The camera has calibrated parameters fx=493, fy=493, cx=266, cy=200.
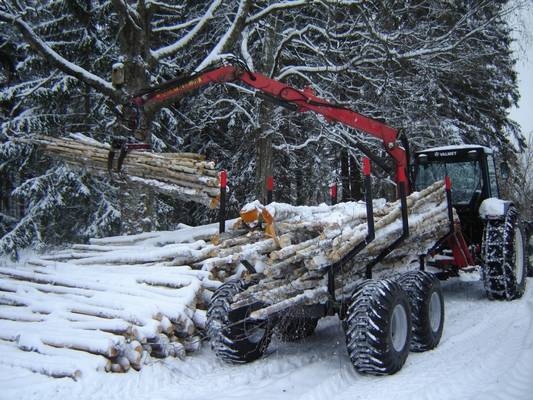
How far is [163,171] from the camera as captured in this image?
854 centimetres

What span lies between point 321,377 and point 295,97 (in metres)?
4.81

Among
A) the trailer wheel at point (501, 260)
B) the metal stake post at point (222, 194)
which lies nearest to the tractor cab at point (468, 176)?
the trailer wheel at point (501, 260)

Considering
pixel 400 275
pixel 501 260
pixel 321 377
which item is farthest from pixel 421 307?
pixel 501 260

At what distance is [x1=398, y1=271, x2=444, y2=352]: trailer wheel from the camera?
19.0ft

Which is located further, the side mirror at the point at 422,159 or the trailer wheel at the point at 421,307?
the side mirror at the point at 422,159

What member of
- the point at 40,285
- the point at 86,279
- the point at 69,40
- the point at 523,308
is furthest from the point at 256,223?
the point at 69,40

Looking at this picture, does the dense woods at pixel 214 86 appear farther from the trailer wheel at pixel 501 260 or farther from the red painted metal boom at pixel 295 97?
the trailer wheel at pixel 501 260

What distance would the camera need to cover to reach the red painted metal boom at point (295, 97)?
27.3 ft

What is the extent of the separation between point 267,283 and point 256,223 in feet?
6.77

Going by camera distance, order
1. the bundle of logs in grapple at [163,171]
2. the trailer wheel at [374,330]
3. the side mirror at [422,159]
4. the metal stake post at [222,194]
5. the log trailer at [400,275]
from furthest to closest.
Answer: the side mirror at [422,159], the bundle of logs in grapple at [163,171], the metal stake post at [222,194], the log trailer at [400,275], the trailer wheel at [374,330]

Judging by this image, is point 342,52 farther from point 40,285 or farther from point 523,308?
point 40,285

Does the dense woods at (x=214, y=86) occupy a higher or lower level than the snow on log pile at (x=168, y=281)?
higher

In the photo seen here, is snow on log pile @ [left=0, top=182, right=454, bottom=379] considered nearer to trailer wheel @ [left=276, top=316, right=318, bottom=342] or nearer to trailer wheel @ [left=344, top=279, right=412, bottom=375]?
trailer wheel @ [left=344, top=279, right=412, bottom=375]

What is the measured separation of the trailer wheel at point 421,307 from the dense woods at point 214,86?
7.25 m
